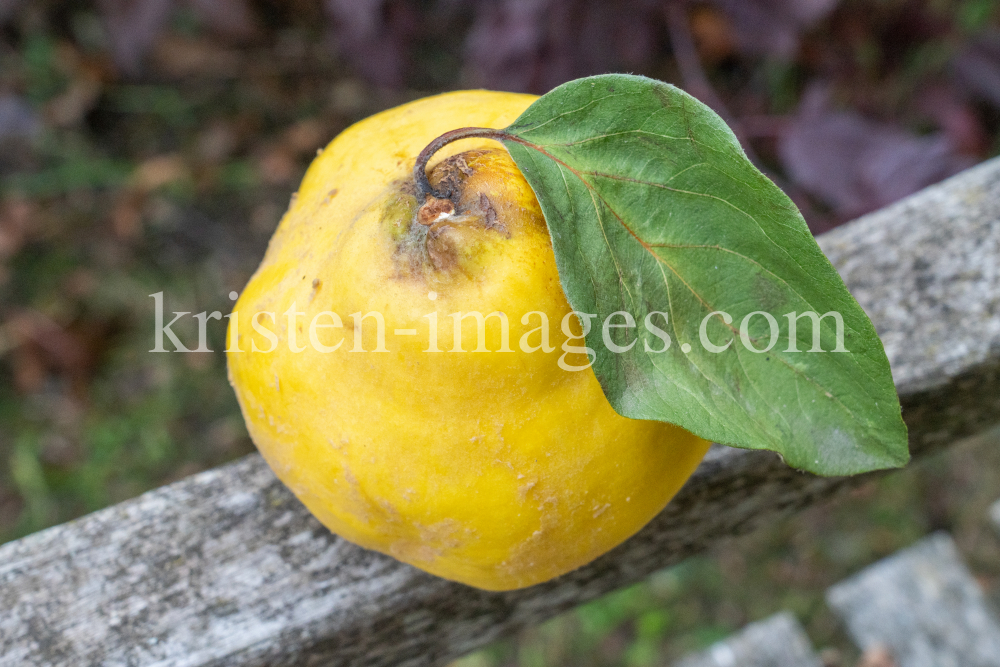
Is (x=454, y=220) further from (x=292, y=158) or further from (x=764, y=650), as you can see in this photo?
(x=292, y=158)

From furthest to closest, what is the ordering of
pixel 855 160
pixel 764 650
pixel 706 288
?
pixel 764 650, pixel 855 160, pixel 706 288

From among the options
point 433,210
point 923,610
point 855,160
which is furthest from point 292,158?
point 923,610

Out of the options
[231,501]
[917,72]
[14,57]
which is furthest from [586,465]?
[14,57]

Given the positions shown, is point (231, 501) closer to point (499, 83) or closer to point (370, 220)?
point (370, 220)

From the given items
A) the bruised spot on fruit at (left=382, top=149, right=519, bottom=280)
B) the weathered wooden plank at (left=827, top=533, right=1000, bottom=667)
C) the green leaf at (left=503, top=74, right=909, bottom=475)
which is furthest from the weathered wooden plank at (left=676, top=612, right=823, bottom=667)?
the bruised spot on fruit at (left=382, top=149, right=519, bottom=280)

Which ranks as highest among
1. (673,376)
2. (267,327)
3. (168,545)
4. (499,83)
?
(499,83)
